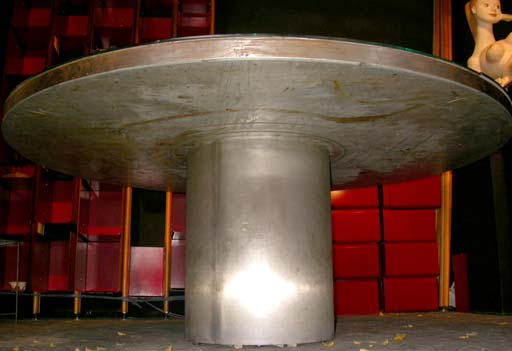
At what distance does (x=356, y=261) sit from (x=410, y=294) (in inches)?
23.6

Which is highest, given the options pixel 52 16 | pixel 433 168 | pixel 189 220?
pixel 52 16

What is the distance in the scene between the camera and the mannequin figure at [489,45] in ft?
14.4

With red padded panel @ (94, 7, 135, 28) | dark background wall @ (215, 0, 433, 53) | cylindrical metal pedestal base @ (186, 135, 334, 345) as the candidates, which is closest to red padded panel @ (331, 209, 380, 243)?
dark background wall @ (215, 0, 433, 53)

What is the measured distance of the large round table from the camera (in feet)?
6.33

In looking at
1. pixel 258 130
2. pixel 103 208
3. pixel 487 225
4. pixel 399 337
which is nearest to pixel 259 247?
pixel 258 130

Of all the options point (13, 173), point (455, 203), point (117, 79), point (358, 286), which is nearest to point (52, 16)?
point (13, 173)

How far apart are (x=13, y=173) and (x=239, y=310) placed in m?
3.24

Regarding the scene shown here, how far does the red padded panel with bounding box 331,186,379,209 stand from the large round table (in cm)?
178

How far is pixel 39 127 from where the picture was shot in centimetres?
263

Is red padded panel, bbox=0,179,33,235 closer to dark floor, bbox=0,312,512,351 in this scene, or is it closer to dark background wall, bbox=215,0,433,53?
dark floor, bbox=0,312,512,351

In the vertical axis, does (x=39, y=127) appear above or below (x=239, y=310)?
above

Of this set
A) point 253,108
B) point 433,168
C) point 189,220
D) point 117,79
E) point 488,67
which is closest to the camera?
point 117,79

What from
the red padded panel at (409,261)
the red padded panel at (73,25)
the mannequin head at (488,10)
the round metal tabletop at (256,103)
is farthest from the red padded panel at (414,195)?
the red padded panel at (73,25)

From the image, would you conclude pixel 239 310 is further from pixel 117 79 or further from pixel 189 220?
pixel 117 79
